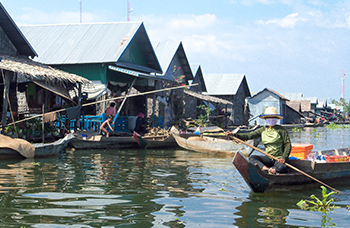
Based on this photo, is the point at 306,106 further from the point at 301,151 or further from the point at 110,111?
the point at 301,151

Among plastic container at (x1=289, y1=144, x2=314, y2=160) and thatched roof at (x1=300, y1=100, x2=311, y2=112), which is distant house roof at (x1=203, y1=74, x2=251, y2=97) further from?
plastic container at (x1=289, y1=144, x2=314, y2=160)

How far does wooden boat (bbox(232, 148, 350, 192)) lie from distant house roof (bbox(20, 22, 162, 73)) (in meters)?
A: 10.7

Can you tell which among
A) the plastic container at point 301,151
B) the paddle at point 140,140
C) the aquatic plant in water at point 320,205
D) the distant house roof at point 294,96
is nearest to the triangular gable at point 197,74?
the paddle at point 140,140

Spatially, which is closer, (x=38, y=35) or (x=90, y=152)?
(x=90, y=152)

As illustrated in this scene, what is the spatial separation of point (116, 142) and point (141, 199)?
343 inches

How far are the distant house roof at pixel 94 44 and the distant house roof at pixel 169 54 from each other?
3.17 metres

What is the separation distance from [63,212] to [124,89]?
44.6 ft

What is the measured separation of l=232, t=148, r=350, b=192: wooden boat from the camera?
6.94 meters

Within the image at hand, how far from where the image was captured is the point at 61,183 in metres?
7.95

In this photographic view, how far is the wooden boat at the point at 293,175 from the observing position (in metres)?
6.94

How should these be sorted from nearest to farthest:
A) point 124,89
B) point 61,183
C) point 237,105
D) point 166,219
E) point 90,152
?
point 166,219 → point 61,183 → point 90,152 → point 124,89 → point 237,105

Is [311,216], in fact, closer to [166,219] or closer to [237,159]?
[237,159]

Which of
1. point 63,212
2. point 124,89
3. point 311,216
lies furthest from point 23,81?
point 311,216

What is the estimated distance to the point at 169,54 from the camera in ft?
80.2
